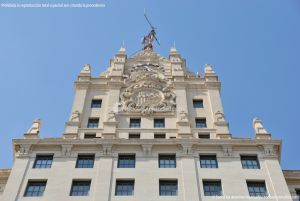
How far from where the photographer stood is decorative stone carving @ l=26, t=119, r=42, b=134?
168ft

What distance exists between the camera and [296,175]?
162 ft

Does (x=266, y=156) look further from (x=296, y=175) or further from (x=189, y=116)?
(x=189, y=116)

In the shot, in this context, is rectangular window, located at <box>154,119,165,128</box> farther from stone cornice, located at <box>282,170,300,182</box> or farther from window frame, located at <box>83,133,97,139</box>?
stone cornice, located at <box>282,170,300,182</box>

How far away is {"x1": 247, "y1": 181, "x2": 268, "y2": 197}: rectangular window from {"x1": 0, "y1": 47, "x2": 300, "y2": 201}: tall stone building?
9cm

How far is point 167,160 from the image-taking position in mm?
48062

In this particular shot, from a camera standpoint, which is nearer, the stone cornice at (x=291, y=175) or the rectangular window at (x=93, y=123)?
the stone cornice at (x=291, y=175)

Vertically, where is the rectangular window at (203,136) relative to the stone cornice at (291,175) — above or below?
above

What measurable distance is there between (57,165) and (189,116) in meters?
15.8

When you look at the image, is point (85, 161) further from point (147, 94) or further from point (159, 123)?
point (147, 94)

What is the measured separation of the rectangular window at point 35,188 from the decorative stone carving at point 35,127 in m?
7.28

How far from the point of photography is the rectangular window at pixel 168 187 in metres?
44.1

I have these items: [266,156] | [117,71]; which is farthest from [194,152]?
[117,71]

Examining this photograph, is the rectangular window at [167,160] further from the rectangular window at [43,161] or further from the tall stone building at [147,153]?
the rectangular window at [43,161]

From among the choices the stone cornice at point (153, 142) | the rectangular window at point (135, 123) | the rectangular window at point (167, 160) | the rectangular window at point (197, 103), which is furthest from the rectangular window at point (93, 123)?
the rectangular window at point (197, 103)
